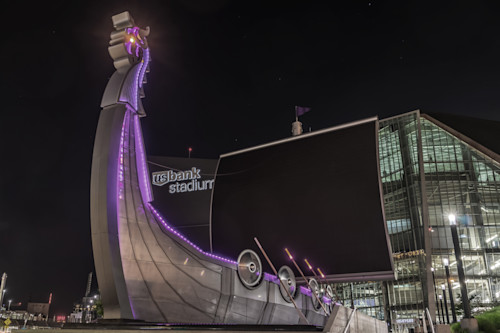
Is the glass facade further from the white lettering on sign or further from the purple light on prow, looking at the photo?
the purple light on prow

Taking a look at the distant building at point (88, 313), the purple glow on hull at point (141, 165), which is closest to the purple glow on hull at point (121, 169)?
the purple glow on hull at point (141, 165)

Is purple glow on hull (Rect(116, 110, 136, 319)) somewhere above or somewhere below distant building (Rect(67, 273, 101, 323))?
above

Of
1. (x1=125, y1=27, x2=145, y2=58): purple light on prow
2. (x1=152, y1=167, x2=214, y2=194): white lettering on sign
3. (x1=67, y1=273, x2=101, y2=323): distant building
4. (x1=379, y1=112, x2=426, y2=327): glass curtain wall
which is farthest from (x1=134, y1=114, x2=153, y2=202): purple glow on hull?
(x1=152, y1=167, x2=214, y2=194): white lettering on sign

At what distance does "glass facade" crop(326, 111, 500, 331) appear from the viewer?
43.9 metres

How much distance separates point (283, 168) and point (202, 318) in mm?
25291

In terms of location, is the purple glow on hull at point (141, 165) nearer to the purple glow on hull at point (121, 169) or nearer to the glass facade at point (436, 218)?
the purple glow on hull at point (121, 169)

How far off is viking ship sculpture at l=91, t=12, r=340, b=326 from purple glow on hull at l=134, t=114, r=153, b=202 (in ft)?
0.12

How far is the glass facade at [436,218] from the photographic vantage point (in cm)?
4391

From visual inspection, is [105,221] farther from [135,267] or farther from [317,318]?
[317,318]

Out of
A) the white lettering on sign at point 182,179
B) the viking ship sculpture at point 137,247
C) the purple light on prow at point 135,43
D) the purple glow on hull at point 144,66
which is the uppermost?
the white lettering on sign at point 182,179

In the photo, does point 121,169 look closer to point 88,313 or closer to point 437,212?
point 437,212

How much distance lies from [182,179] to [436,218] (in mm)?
31442

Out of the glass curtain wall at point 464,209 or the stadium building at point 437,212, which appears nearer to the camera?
the stadium building at point 437,212

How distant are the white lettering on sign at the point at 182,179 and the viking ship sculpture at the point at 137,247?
35.5 metres
